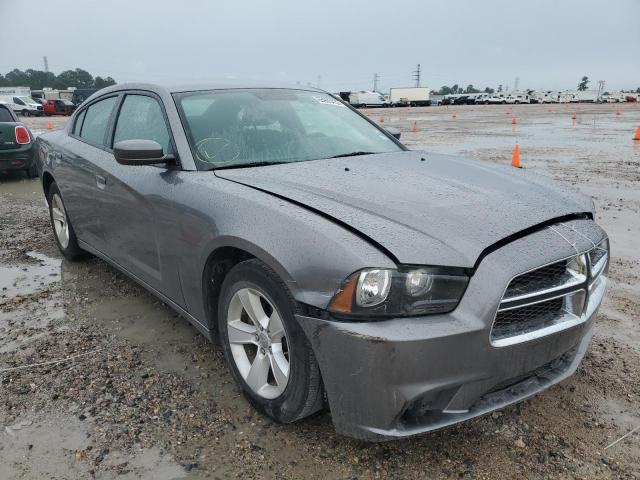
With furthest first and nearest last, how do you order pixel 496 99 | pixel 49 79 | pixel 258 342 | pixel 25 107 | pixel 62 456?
pixel 49 79
pixel 496 99
pixel 25 107
pixel 258 342
pixel 62 456


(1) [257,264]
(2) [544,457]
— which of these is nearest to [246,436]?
(1) [257,264]

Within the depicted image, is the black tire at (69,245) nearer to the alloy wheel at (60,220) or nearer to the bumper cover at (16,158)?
the alloy wheel at (60,220)

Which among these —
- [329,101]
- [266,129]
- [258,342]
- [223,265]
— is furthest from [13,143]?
[258,342]

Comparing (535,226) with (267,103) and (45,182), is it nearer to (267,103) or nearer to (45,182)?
(267,103)

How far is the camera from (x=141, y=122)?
3543mm

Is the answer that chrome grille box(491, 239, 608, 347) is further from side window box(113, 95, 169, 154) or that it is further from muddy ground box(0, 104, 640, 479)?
side window box(113, 95, 169, 154)

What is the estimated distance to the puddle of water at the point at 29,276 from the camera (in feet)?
14.1

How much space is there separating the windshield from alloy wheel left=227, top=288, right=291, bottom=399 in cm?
87

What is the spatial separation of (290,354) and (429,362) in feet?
2.01

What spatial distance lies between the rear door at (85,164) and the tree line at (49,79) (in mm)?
110723

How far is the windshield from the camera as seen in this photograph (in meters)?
3.07

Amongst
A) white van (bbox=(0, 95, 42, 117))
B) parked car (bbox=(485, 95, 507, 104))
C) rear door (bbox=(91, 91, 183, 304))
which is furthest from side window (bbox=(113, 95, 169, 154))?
parked car (bbox=(485, 95, 507, 104))

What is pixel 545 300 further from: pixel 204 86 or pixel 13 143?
pixel 13 143

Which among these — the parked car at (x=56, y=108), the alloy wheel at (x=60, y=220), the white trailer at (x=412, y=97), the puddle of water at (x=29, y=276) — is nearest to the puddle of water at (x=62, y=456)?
the puddle of water at (x=29, y=276)
